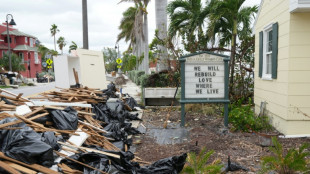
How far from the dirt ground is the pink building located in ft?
157

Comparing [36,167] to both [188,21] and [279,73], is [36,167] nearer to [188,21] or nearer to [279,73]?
[279,73]

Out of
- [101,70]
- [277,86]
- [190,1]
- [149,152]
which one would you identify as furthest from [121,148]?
[190,1]

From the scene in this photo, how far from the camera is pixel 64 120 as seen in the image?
4.91 metres

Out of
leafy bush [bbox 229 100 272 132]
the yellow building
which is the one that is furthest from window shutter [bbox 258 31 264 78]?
leafy bush [bbox 229 100 272 132]

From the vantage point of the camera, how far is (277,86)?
6523mm

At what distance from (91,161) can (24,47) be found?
2108 inches

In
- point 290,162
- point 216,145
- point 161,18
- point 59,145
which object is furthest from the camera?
point 161,18

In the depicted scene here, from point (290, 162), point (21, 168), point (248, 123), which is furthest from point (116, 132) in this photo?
point (290, 162)

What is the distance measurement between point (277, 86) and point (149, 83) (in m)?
6.07

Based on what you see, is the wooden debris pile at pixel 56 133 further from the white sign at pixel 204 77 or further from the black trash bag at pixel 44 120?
the white sign at pixel 204 77

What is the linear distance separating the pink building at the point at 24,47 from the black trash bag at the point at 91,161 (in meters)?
49.7

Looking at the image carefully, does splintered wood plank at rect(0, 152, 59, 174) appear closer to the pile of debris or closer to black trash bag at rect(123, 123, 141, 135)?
the pile of debris

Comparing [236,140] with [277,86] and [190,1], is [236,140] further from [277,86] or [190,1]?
[190,1]

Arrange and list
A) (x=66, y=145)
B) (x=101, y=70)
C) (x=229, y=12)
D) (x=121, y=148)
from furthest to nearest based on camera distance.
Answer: (x=101, y=70) → (x=229, y=12) → (x=121, y=148) → (x=66, y=145)
